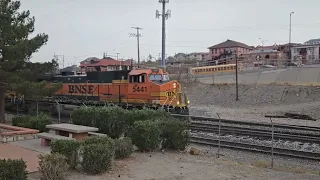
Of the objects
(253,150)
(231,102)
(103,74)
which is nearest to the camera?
(253,150)

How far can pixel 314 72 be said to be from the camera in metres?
38.9

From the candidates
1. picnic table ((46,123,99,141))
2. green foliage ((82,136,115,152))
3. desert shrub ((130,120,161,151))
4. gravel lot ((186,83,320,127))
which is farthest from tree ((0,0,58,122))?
gravel lot ((186,83,320,127))

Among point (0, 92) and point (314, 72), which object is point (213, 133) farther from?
point (314, 72)

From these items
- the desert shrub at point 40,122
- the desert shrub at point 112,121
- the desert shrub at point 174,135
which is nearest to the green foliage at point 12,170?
the desert shrub at point 174,135

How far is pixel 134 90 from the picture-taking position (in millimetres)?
20859

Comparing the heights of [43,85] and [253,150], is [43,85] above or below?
above

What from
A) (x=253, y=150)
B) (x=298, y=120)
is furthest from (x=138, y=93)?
(x=298, y=120)

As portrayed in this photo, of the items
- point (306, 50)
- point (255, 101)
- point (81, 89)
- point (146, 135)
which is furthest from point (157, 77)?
point (306, 50)

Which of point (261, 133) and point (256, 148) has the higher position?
point (261, 133)

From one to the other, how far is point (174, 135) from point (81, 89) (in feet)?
48.1

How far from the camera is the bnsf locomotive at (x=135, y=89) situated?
20000 mm

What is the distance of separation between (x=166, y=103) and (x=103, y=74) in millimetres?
5266

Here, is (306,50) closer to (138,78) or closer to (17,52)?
(138,78)

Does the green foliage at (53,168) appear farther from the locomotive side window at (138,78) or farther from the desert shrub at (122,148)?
the locomotive side window at (138,78)
